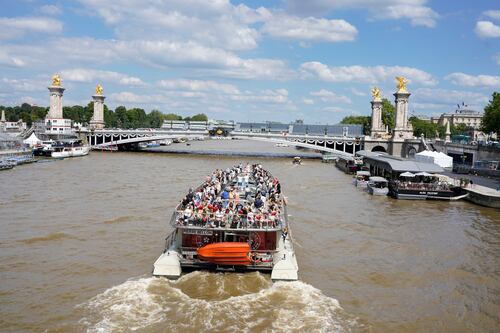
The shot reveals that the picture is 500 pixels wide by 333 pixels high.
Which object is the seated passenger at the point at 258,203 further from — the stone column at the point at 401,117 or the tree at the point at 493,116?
the stone column at the point at 401,117

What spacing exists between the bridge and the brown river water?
1650 inches

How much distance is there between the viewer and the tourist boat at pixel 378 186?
126 ft

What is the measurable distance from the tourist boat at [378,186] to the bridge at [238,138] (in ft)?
104

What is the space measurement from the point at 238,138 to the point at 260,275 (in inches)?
2541

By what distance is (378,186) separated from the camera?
3994 cm

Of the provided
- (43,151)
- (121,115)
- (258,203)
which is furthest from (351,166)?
(121,115)

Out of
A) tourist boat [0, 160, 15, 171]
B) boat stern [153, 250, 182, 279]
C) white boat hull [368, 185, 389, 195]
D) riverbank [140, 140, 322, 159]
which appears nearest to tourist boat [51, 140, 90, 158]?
riverbank [140, 140, 322, 159]

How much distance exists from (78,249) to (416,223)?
17752mm

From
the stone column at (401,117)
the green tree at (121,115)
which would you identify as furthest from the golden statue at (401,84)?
the green tree at (121,115)

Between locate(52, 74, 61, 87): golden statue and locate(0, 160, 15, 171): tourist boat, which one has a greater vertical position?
locate(52, 74, 61, 87): golden statue

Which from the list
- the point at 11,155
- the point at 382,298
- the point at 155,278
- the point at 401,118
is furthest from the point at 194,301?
the point at 401,118

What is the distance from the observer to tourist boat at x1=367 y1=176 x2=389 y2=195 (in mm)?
38375

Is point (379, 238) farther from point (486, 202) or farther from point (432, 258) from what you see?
point (486, 202)

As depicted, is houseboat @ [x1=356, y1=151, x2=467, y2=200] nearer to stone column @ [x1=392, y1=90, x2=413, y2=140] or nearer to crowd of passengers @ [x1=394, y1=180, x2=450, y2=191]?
crowd of passengers @ [x1=394, y1=180, x2=450, y2=191]
